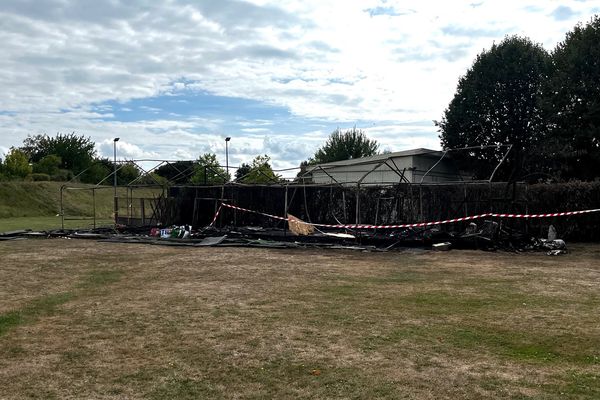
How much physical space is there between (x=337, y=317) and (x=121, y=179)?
169ft

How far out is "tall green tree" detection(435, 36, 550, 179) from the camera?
27.5 metres

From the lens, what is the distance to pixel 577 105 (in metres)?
23.6

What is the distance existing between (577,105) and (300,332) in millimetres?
21585

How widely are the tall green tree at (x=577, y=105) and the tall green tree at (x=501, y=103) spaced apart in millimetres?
2762

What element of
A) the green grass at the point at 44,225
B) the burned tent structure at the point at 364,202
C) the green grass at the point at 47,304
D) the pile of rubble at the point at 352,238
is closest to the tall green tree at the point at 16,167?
the green grass at the point at 44,225

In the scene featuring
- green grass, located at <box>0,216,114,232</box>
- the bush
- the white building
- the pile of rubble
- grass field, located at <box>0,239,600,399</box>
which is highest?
the bush

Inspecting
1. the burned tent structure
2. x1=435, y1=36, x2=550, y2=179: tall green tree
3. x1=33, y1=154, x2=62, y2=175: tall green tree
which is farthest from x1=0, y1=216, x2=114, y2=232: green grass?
x1=33, y1=154, x2=62, y2=175: tall green tree

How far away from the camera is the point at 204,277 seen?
35.2 feet

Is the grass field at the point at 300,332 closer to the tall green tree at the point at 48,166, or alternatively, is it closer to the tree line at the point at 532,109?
the tree line at the point at 532,109

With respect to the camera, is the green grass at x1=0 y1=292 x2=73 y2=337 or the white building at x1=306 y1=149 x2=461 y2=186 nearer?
the green grass at x1=0 y1=292 x2=73 y2=337

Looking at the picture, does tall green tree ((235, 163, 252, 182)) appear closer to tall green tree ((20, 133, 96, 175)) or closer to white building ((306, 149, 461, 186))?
white building ((306, 149, 461, 186))

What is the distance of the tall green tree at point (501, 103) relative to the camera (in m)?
27.5

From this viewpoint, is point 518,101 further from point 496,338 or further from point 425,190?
point 496,338

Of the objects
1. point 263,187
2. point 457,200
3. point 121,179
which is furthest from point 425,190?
point 121,179
